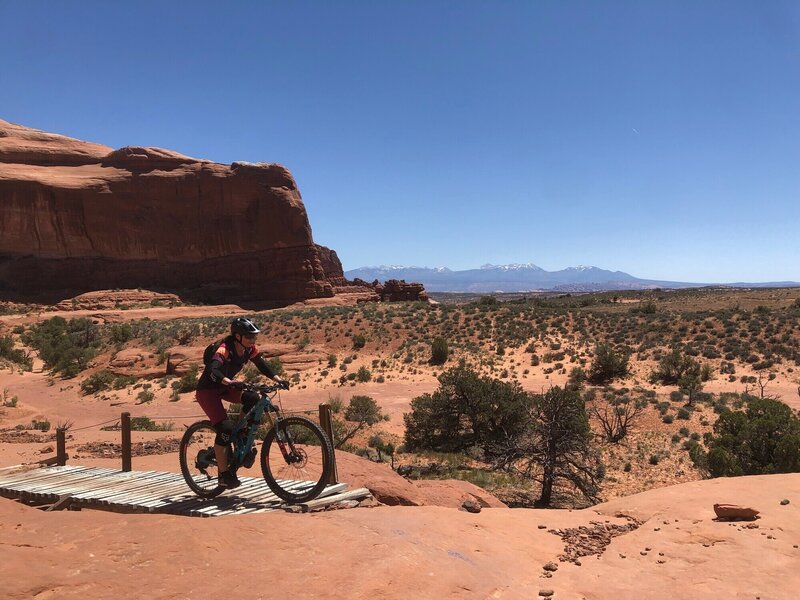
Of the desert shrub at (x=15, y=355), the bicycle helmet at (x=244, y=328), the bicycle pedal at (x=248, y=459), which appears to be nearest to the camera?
the bicycle helmet at (x=244, y=328)

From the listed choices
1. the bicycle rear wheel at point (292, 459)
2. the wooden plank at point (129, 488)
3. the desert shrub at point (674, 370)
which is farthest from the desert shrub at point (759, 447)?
the desert shrub at point (674, 370)

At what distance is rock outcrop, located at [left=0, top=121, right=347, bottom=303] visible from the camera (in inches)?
2221

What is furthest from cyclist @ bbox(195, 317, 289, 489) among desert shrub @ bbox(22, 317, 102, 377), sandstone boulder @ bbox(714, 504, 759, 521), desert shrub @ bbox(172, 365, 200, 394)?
desert shrub @ bbox(22, 317, 102, 377)

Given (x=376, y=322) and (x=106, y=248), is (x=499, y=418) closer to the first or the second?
(x=376, y=322)

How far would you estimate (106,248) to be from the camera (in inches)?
2320

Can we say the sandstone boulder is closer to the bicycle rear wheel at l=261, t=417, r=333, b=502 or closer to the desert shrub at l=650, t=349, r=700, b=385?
the bicycle rear wheel at l=261, t=417, r=333, b=502

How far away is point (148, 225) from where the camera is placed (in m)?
59.7

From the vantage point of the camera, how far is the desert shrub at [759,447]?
10.9 metres

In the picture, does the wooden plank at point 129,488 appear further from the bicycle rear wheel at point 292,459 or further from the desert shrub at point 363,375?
the desert shrub at point 363,375

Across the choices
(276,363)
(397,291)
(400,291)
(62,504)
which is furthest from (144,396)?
(400,291)

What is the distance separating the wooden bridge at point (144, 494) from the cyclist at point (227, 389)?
0.41 meters

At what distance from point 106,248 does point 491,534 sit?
6518 centimetres

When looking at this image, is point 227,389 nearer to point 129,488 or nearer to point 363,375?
point 129,488

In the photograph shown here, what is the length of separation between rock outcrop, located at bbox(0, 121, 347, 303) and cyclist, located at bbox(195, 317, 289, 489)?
52452 millimetres
